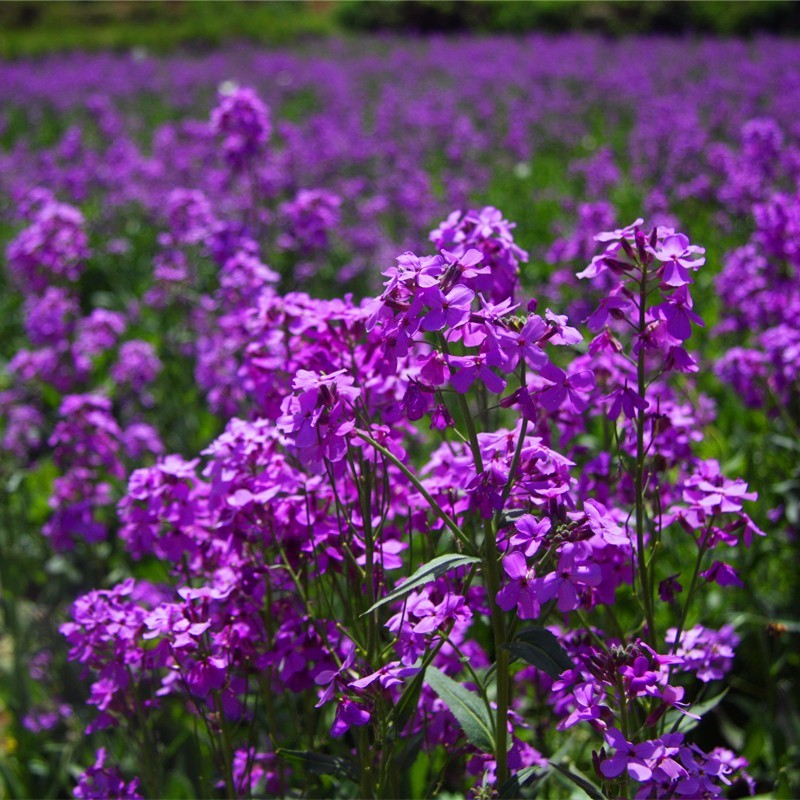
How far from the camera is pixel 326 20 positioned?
27.6m

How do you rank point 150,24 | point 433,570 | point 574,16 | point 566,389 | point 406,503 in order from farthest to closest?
point 150,24 < point 574,16 < point 406,503 < point 566,389 < point 433,570

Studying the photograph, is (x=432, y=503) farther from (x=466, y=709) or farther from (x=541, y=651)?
(x=466, y=709)

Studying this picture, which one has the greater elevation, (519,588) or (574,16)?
(574,16)

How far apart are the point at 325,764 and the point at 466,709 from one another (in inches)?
11.7

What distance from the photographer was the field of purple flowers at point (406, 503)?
5.34 feet

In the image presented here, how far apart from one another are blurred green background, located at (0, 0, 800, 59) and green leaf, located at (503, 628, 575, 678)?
19695 millimetres

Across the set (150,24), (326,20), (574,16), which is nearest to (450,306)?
(574,16)

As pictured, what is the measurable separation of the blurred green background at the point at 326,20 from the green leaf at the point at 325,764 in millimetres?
19727

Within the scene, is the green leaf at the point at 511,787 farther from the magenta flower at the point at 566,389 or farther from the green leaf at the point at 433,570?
the magenta flower at the point at 566,389

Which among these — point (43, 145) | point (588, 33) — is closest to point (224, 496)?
point (43, 145)

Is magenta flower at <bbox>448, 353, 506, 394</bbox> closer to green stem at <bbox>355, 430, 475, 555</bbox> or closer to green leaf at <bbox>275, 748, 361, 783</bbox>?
green stem at <bbox>355, 430, 475, 555</bbox>

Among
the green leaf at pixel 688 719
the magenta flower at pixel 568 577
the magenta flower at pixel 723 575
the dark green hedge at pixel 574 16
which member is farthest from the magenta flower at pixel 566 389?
the dark green hedge at pixel 574 16

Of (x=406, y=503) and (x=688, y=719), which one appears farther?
(x=406, y=503)

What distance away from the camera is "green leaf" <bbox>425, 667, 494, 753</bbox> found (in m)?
1.74
